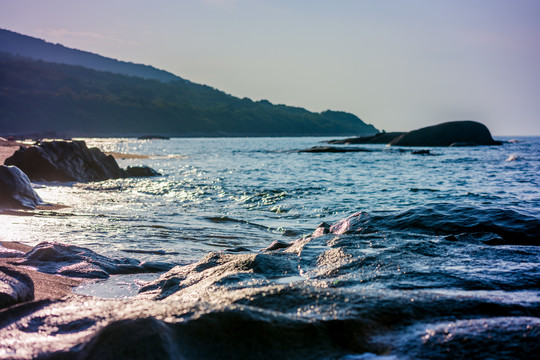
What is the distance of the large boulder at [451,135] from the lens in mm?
55094

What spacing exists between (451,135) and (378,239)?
55.0 metres

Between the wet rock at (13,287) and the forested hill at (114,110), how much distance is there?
101 meters

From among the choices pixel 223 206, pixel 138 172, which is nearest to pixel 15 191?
pixel 223 206

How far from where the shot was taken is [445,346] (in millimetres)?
1883

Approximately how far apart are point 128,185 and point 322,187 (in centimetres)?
628

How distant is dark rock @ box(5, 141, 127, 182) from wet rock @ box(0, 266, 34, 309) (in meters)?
13.6

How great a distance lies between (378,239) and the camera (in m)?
4.75

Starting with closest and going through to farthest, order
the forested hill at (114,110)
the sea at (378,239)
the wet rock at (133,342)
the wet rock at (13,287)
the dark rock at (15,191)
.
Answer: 1. the wet rock at (133,342)
2. the sea at (378,239)
3. the wet rock at (13,287)
4. the dark rock at (15,191)
5. the forested hill at (114,110)

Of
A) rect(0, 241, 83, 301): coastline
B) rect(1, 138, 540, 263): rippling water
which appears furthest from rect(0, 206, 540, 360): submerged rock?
rect(1, 138, 540, 263): rippling water

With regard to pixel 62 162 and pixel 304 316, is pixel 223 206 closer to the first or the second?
pixel 62 162

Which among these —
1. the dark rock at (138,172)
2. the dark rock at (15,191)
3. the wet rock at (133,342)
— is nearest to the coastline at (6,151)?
the dark rock at (138,172)

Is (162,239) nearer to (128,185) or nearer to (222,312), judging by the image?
(222,312)

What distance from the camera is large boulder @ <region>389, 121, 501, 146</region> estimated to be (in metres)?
55.1

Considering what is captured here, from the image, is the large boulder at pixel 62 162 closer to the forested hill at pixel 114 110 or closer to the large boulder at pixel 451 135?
the large boulder at pixel 451 135
